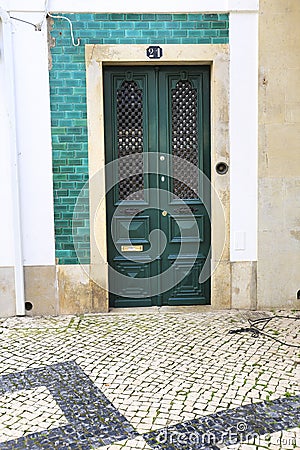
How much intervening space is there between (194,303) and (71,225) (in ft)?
5.26

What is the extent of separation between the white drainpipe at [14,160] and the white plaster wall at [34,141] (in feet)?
0.18

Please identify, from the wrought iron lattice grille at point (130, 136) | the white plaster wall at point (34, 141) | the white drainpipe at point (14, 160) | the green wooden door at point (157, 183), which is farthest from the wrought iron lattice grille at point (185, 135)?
the white drainpipe at point (14, 160)

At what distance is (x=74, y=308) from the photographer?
213 inches

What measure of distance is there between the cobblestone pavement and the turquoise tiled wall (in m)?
1.12

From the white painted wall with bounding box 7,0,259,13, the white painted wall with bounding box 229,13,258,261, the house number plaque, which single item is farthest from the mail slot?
the white painted wall with bounding box 7,0,259,13

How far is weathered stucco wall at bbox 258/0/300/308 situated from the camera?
17.1ft

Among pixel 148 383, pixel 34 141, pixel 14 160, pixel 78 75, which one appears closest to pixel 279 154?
pixel 78 75

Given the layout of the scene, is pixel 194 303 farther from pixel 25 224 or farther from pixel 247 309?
pixel 25 224

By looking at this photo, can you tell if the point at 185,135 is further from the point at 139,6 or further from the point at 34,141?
the point at 34,141

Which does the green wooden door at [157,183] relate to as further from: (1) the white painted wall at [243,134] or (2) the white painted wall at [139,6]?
(2) the white painted wall at [139,6]

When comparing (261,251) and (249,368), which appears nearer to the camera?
(249,368)

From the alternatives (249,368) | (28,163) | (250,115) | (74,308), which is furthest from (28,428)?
(250,115)

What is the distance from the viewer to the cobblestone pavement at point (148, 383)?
3.00 meters

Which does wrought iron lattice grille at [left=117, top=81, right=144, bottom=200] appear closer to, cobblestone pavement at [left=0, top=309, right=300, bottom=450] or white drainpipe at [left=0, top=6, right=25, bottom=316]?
white drainpipe at [left=0, top=6, right=25, bottom=316]
